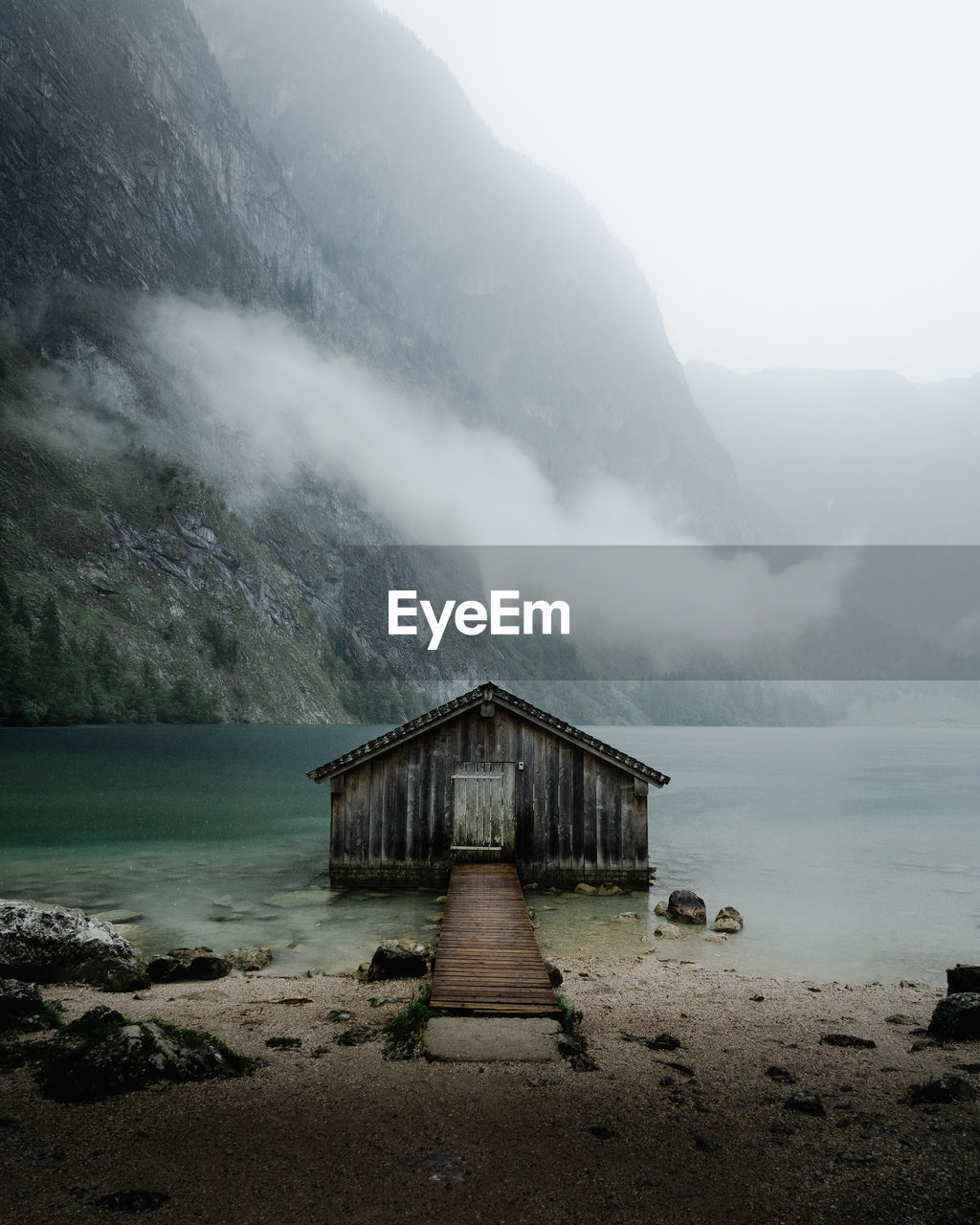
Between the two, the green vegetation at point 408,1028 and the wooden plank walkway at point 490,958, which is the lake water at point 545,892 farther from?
the green vegetation at point 408,1028

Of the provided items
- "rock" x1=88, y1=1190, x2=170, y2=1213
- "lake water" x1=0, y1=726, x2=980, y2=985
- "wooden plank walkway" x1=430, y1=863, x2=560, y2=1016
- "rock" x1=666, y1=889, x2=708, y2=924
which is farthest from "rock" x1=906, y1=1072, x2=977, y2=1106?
"rock" x1=666, y1=889, x2=708, y2=924

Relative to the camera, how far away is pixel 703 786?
220 feet

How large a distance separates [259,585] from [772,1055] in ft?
456

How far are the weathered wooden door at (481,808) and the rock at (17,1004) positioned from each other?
1229 centimetres

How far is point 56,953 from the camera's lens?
41.6 ft

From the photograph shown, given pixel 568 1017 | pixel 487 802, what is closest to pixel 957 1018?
pixel 568 1017

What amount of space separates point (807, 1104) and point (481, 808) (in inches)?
548

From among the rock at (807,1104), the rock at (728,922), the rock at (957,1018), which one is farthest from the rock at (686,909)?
the rock at (807,1104)

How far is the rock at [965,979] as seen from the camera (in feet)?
41.3

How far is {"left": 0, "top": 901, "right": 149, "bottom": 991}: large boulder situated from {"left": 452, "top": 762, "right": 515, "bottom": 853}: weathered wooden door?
31.5 feet

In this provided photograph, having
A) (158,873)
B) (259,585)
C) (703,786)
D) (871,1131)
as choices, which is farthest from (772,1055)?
(259,585)

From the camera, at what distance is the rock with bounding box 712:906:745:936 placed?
1969 cm

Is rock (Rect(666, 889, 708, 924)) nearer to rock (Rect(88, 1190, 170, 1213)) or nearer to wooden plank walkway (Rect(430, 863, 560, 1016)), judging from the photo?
wooden plank walkway (Rect(430, 863, 560, 1016))

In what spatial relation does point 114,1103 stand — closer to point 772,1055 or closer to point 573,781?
point 772,1055
